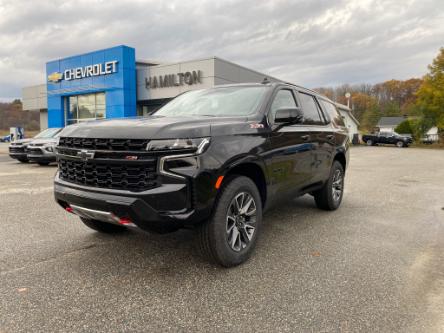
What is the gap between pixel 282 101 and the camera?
423 centimetres

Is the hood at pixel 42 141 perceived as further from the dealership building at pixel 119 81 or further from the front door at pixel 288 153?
the dealership building at pixel 119 81

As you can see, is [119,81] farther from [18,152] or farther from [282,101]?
[282,101]

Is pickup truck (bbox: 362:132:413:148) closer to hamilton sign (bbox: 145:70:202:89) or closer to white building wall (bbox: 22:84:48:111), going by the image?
hamilton sign (bbox: 145:70:202:89)

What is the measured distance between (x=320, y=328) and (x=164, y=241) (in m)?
2.18

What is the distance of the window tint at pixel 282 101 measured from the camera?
3.95 metres

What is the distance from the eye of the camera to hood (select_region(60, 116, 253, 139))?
283 centimetres

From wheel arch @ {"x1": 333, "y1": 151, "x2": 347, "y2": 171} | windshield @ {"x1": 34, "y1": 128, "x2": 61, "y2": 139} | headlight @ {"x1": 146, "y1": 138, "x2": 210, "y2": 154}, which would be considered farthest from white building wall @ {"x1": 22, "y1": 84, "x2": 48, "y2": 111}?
headlight @ {"x1": 146, "y1": 138, "x2": 210, "y2": 154}

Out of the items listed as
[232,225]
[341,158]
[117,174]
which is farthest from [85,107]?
[232,225]

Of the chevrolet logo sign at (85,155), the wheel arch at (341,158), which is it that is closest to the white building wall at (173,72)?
the wheel arch at (341,158)

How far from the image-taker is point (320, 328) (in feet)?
7.86

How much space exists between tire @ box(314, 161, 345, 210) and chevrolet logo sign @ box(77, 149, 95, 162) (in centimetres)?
364

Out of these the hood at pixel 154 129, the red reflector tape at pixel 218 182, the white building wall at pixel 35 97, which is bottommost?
the red reflector tape at pixel 218 182

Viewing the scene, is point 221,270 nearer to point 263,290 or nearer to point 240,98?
point 263,290

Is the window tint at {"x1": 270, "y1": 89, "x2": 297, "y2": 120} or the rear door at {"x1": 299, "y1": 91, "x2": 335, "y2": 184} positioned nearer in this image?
the window tint at {"x1": 270, "y1": 89, "x2": 297, "y2": 120}
